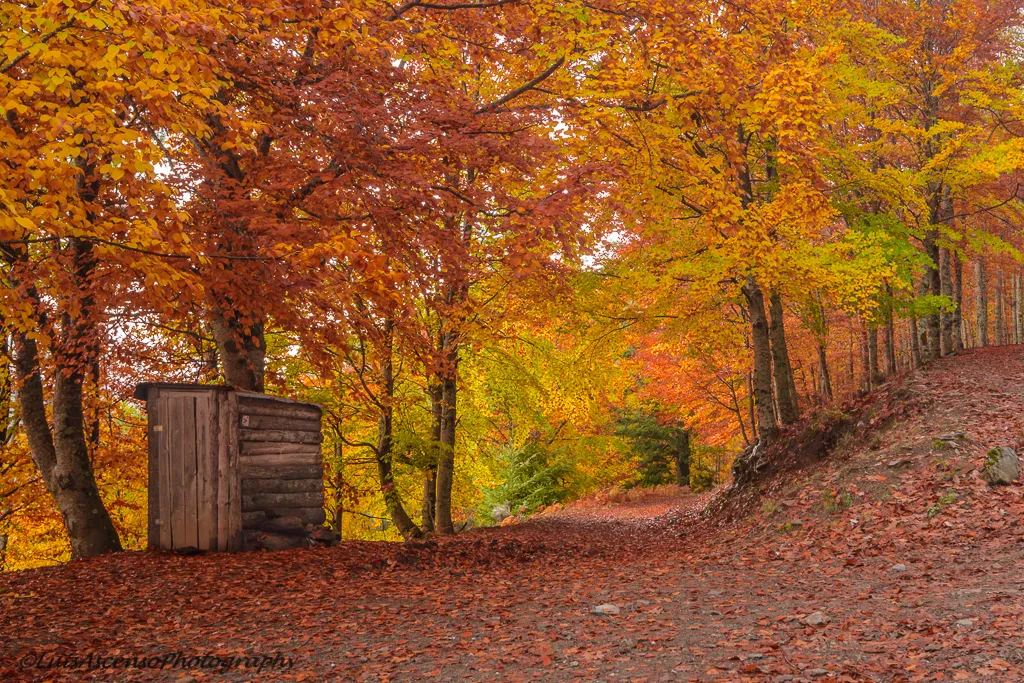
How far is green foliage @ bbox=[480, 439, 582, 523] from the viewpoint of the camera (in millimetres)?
22406

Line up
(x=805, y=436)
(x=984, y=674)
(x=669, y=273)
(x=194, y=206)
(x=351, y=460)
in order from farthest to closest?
(x=351, y=460), (x=805, y=436), (x=669, y=273), (x=194, y=206), (x=984, y=674)

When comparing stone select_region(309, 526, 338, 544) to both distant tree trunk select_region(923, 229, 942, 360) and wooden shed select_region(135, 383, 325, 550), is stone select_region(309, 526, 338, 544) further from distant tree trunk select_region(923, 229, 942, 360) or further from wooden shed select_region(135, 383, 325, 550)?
distant tree trunk select_region(923, 229, 942, 360)

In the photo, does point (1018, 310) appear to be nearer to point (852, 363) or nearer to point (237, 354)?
point (852, 363)

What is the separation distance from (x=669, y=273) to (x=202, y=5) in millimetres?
9567

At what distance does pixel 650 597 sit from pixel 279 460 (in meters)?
6.10

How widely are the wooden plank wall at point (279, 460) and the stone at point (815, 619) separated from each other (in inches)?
304

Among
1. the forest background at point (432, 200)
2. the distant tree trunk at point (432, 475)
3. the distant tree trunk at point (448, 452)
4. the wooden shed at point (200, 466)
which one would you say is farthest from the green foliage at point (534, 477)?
the wooden shed at point (200, 466)

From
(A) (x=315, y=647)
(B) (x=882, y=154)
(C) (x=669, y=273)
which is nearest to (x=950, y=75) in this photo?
(B) (x=882, y=154)

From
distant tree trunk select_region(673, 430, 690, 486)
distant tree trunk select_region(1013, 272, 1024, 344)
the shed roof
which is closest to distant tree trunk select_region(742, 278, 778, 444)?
the shed roof

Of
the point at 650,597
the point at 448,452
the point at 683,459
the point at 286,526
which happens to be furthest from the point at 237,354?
the point at 683,459

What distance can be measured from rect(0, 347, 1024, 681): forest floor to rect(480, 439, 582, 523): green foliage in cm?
888

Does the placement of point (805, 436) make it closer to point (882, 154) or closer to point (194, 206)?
point (882, 154)

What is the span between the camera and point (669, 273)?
1375 centimetres

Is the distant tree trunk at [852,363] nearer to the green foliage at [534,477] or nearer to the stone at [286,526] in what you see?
the green foliage at [534,477]
